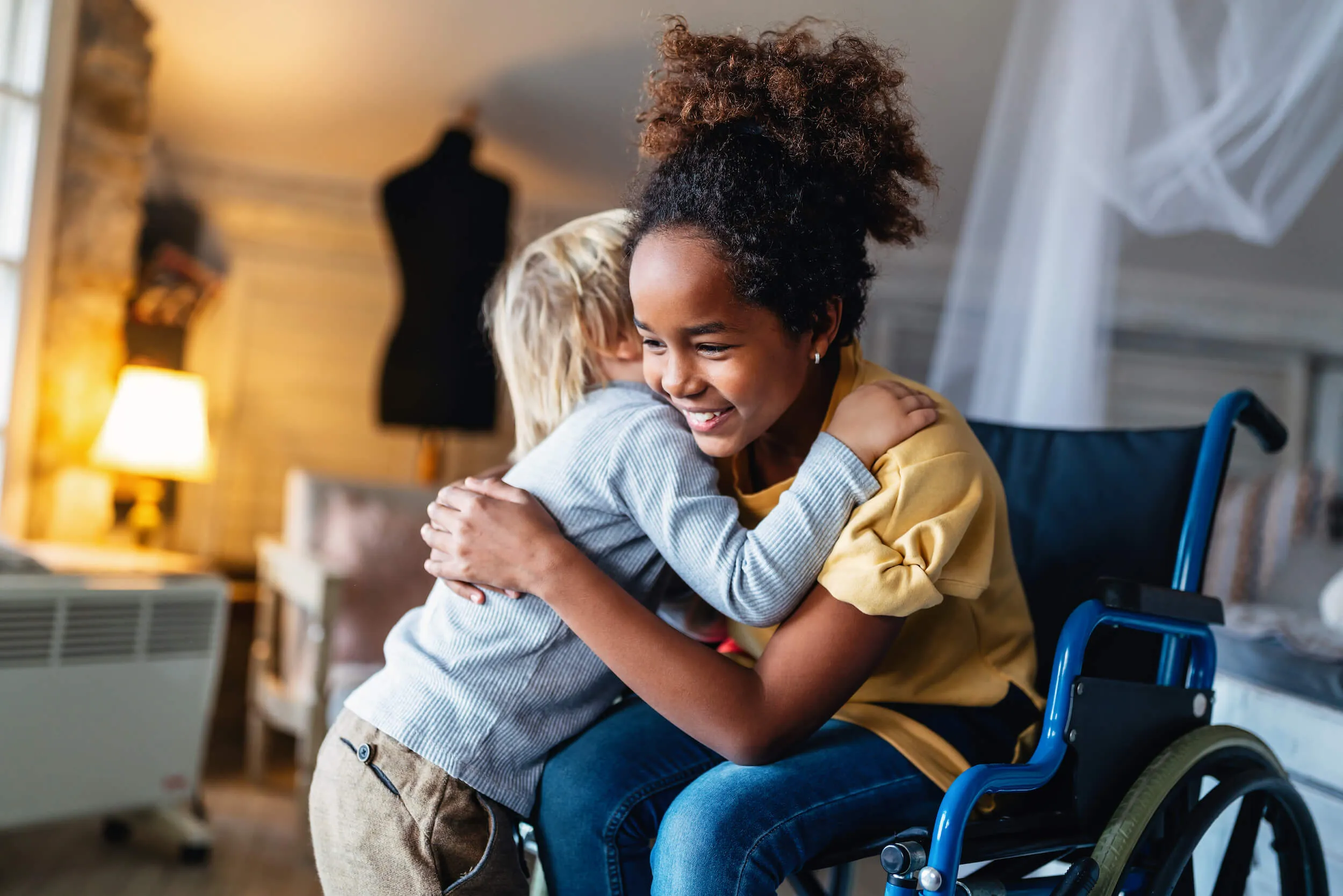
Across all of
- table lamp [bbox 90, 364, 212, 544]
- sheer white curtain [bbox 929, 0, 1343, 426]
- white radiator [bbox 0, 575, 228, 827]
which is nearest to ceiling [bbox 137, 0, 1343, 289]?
sheer white curtain [bbox 929, 0, 1343, 426]

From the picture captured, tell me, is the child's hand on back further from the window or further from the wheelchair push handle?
the window

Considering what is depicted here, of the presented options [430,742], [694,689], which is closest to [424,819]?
[430,742]

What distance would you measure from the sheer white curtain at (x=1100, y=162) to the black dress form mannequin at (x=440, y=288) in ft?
5.03

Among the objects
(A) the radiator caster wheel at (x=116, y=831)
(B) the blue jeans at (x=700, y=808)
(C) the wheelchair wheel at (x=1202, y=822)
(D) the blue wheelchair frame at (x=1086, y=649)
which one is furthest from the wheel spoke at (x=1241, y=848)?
(A) the radiator caster wheel at (x=116, y=831)

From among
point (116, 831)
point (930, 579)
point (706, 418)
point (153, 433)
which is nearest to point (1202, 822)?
point (930, 579)

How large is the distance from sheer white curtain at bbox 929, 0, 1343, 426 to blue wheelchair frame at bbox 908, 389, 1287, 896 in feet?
2.08

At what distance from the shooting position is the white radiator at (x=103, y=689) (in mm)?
2049

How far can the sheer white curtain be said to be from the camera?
1.78 metres

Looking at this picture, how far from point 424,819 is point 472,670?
0.43 ft

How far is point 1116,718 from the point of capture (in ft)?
3.45

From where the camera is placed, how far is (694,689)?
92 cm

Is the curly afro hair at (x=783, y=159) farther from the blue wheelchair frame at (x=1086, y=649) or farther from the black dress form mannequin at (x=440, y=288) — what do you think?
the black dress form mannequin at (x=440, y=288)

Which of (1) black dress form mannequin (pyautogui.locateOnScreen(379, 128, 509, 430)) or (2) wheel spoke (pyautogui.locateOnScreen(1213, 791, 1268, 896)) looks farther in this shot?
(1) black dress form mannequin (pyautogui.locateOnScreen(379, 128, 509, 430))

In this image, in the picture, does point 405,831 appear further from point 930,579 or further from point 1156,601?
point 1156,601
